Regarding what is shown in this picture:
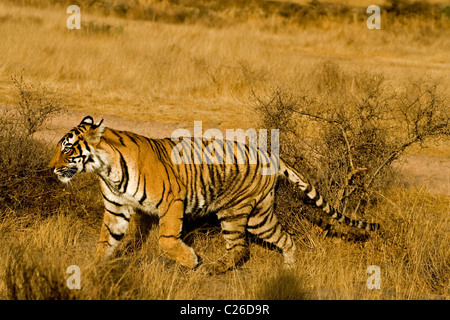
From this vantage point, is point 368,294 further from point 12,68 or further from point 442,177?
point 12,68

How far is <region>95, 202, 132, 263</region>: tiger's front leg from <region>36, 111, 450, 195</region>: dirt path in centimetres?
239

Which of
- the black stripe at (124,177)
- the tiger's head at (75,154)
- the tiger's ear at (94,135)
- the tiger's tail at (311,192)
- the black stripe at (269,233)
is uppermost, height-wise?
the tiger's ear at (94,135)

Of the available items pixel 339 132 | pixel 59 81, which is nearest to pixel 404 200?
pixel 339 132

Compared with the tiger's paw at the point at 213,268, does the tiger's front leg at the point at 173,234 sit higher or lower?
higher

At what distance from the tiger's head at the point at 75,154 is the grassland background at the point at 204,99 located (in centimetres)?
73

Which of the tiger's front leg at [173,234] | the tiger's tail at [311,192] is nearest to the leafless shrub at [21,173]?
the tiger's front leg at [173,234]

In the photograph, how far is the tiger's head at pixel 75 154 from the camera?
5.21 metres

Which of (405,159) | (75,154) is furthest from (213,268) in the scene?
(405,159)

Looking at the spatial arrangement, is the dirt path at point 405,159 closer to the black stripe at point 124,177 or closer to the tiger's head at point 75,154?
the tiger's head at point 75,154

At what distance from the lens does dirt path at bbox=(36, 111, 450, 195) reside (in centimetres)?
874

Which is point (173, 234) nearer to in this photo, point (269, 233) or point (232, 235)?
point (232, 235)

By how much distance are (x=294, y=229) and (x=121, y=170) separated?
218cm

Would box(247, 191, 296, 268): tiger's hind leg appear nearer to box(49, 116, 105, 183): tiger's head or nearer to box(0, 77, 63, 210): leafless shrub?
box(49, 116, 105, 183): tiger's head

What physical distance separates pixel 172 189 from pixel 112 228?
653mm
